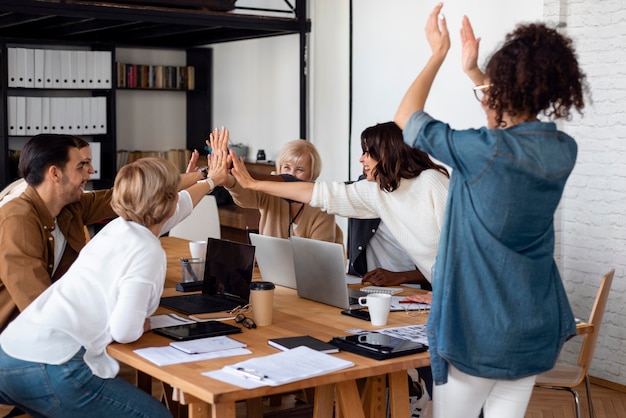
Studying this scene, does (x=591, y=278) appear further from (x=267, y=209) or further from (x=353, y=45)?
(x=353, y=45)

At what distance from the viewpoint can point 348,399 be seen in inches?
98.0

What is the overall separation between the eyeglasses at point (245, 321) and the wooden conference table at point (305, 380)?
21 mm

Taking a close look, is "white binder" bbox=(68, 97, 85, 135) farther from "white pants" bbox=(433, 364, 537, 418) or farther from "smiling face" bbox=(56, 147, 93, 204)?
"white pants" bbox=(433, 364, 537, 418)

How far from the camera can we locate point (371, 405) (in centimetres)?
271

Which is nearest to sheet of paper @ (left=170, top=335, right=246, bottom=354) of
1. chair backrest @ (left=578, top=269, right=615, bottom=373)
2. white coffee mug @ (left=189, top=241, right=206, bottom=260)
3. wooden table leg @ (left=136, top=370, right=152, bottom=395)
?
white coffee mug @ (left=189, top=241, right=206, bottom=260)

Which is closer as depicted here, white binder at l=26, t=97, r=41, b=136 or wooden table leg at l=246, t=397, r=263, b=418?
wooden table leg at l=246, t=397, r=263, b=418

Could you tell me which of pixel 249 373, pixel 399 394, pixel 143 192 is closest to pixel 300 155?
pixel 143 192

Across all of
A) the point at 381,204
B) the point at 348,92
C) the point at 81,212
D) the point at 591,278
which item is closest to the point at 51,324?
the point at 81,212

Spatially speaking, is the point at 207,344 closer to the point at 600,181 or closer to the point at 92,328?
the point at 92,328

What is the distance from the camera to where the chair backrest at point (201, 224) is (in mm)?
5270

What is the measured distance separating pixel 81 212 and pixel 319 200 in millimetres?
902

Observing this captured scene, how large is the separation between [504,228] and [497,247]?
0.05 meters

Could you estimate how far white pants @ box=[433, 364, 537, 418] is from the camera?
2.12 meters

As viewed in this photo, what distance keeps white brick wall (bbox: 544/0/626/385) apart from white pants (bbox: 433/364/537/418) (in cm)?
276
